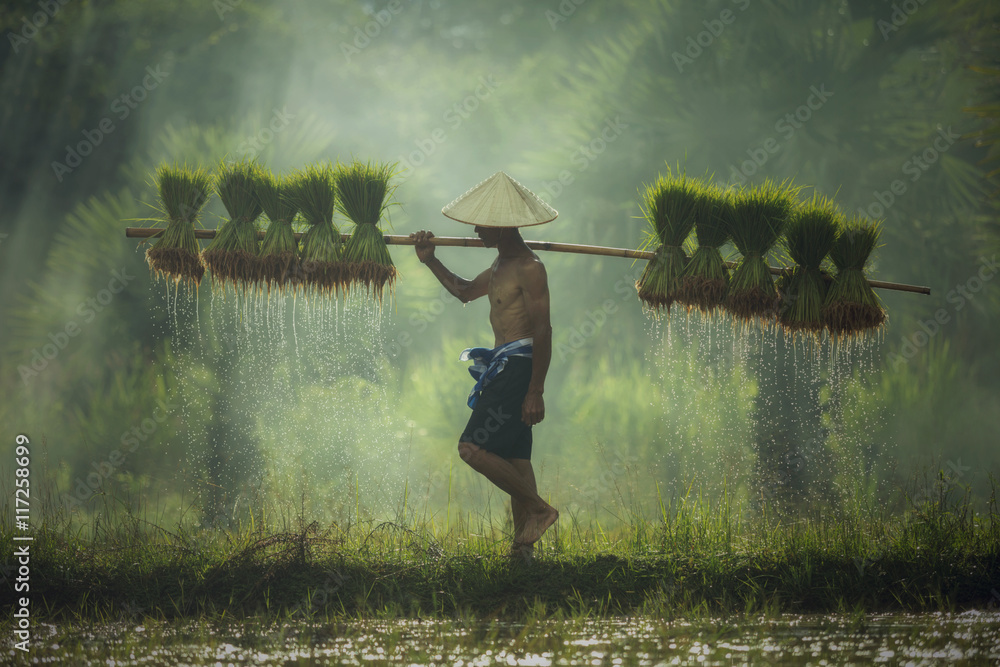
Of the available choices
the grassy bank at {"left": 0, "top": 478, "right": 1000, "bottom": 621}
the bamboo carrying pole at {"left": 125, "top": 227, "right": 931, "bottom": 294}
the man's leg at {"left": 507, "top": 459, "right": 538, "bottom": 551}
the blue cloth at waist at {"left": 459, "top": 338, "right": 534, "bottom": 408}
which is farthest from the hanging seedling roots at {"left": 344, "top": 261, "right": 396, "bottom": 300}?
the grassy bank at {"left": 0, "top": 478, "right": 1000, "bottom": 621}

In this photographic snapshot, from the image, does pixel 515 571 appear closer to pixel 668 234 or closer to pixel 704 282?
pixel 704 282

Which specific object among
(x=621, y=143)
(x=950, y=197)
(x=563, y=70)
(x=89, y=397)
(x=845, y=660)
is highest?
(x=563, y=70)

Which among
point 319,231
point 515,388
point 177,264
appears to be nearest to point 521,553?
point 515,388

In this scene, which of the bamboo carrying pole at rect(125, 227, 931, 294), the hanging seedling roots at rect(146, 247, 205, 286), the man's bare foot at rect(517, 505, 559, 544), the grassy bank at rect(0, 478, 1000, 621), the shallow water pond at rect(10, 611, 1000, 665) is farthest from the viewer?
the hanging seedling roots at rect(146, 247, 205, 286)

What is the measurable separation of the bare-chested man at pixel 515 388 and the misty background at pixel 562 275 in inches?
139

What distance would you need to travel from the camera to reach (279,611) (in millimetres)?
3900

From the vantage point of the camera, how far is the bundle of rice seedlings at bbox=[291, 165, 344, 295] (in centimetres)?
456

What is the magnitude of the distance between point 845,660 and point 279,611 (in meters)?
2.63

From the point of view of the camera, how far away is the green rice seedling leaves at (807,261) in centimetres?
464

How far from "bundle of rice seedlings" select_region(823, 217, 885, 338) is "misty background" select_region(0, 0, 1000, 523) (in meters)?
3.11

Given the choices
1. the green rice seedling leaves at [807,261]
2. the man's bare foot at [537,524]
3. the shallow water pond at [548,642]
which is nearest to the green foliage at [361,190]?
the man's bare foot at [537,524]

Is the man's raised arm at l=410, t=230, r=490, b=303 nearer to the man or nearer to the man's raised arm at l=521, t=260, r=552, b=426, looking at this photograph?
the man

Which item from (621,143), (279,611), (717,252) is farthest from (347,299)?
(621,143)

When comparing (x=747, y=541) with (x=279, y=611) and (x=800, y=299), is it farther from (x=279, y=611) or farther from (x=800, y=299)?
(x=279, y=611)
